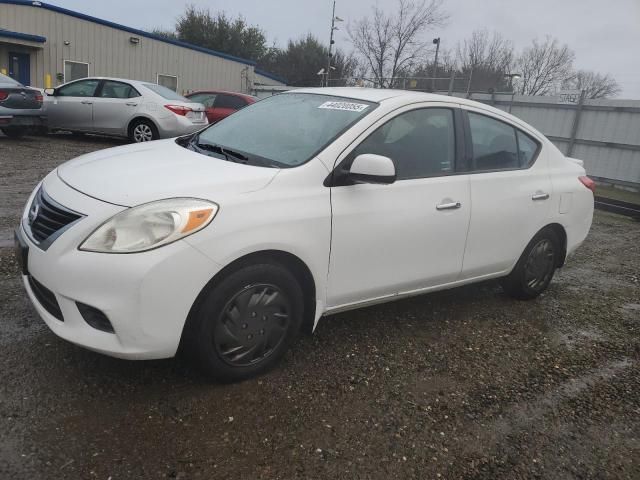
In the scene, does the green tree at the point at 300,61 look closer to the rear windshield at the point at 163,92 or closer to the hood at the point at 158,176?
the rear windshield at the point at 163,92

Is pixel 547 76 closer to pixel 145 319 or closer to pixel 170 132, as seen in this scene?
pixel 170 132

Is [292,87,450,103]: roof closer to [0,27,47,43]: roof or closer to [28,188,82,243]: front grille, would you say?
[28,188,82,243]: front grille

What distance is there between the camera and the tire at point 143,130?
35.9ft

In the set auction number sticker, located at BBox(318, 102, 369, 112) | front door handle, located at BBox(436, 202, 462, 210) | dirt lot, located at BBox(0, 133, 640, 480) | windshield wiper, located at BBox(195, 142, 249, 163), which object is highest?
auction number sticker, located at BBox(318, 102, 369, 112)

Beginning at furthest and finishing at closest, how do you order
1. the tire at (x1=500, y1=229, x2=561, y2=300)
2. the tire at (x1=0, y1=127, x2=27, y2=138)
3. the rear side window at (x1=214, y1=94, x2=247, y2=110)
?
1. the rear side window at (x1=214, y1=94, x2=247, y2=110)
2. the tire at (x1=0, y1=127, x2=27, y2=138)
3. the tire at (x1=500, y1=229, x2=561, y2=300)

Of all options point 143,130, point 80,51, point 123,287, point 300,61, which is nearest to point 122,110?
point 143,130

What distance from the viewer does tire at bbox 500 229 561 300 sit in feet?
13.8

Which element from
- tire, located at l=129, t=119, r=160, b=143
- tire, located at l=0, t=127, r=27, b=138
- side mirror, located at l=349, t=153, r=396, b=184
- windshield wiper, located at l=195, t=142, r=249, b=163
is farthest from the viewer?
tire, located at l=129, t=119, r=160, b=143

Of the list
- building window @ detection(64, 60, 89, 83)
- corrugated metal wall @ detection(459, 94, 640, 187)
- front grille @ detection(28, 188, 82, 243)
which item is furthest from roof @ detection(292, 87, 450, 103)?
building window @ detection(64, 60, 89, 83)

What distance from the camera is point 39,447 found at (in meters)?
2.18

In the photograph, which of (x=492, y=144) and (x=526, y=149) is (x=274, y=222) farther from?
(x=526, y=149)

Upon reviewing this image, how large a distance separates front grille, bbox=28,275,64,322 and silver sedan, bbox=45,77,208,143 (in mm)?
8726

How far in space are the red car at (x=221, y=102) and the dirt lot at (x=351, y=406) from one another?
9670 millimetres

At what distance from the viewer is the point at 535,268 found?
4.32m
